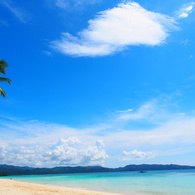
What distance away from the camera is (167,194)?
26078mm

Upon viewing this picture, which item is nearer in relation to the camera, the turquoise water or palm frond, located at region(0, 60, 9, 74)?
palm frond, located at region(0, 60, 9, 74)

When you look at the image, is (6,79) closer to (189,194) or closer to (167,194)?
(167,194)

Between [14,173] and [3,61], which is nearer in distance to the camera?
[3,61]

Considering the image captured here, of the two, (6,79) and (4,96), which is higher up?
(6,79)

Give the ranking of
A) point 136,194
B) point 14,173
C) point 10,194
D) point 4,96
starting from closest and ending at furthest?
point 10,194 < point 4,96 < point 136,194 < point 14,173

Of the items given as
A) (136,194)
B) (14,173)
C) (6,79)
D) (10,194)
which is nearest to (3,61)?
(6,79)

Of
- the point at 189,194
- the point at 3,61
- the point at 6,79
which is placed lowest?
the point at 189,194

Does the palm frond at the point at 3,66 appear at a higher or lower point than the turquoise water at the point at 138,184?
higher

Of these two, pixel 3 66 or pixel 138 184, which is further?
pixel 138 184

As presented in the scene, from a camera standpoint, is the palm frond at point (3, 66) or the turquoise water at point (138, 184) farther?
the turquoise water at point (138, 184)

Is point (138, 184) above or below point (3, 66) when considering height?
below

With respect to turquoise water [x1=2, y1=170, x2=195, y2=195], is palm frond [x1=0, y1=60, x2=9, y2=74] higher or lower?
higher

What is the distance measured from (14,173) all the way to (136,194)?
188 m

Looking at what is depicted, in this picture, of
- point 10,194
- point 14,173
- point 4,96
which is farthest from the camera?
point 14,173
